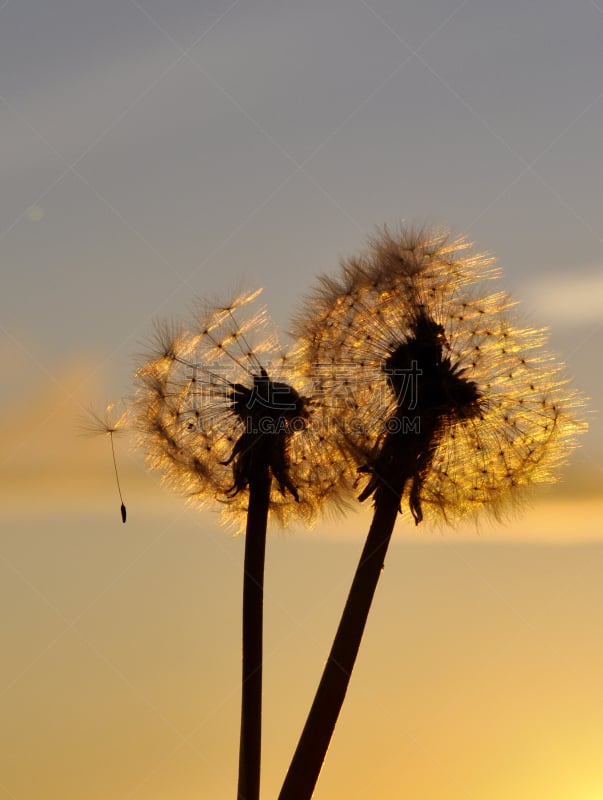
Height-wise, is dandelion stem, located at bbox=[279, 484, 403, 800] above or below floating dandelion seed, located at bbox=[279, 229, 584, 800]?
below

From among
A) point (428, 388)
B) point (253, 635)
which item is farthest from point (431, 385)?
point (253, 635)

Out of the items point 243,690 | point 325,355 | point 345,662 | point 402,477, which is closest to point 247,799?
point 243,690

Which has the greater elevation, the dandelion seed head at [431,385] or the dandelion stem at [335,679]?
the dandelion seed head at [431,385]

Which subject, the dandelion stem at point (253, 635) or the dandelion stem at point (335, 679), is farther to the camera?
the dandelion stem at point (253, 635)

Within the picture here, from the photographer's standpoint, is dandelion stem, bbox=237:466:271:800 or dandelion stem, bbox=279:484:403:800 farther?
dandelion stem, bbox=237:466:271:800
